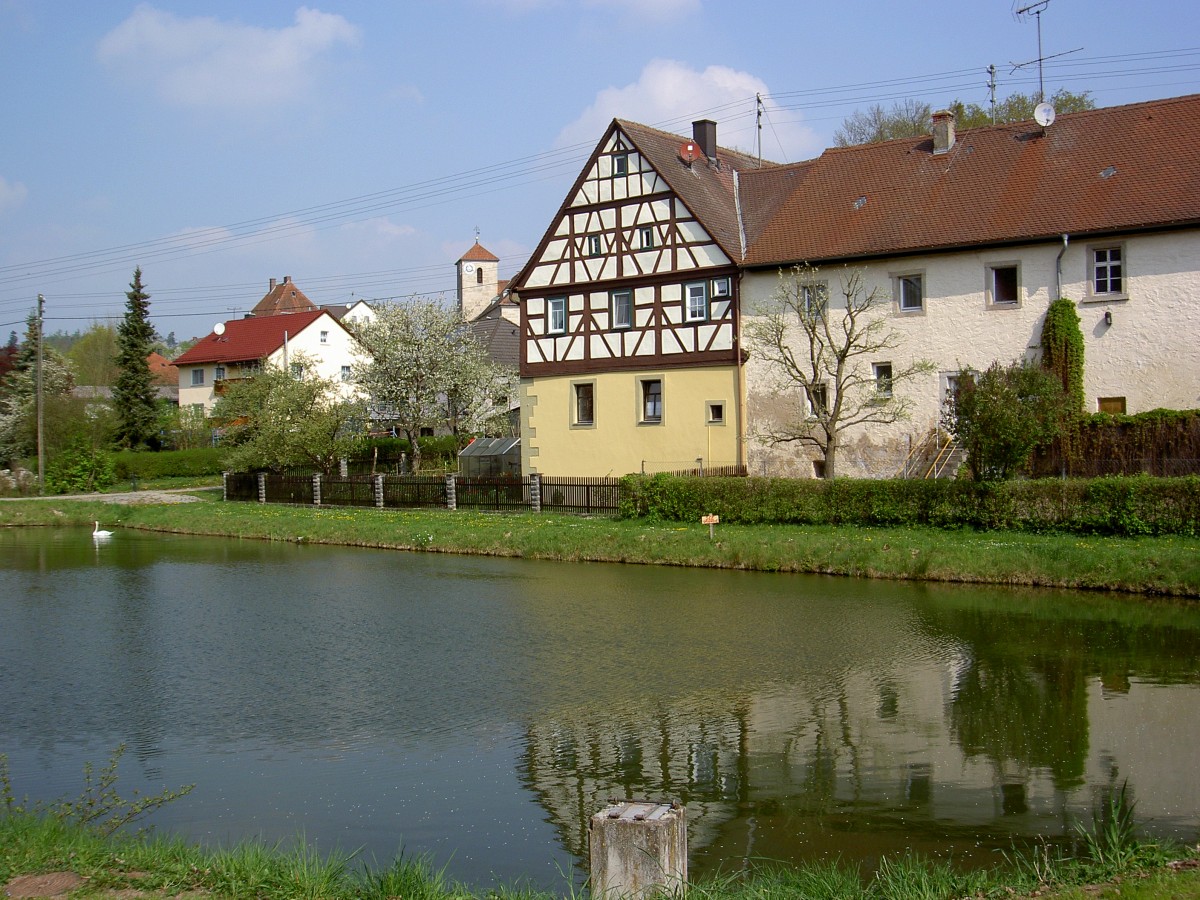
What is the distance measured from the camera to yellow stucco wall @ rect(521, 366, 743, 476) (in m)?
35.7

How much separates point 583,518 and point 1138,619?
53.6 feet

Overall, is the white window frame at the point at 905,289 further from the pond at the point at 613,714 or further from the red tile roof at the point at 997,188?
the pond at the point at 613,714

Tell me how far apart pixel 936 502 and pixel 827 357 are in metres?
9.58

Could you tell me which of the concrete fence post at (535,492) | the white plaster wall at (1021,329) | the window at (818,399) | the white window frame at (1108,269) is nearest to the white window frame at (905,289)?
the white plaster wall at (1021,329)

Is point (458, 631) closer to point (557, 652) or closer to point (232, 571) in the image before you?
point (557, 652)

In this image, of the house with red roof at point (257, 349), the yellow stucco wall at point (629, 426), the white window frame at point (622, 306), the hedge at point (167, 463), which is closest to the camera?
the yellow stucco wall at point (629, 426)

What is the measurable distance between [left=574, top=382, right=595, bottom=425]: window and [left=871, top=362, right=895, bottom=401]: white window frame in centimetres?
948

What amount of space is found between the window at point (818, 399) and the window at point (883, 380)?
1.48 meters

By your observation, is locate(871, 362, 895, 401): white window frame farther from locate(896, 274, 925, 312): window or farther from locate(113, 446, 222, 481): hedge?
locate(113, 446, 222, 481): hedge

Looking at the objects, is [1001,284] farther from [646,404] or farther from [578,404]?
[578,404]

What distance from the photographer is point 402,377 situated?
4838cm

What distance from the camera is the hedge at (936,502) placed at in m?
22.6

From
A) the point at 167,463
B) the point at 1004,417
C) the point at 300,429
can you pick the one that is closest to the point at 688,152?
the point at 1004,417

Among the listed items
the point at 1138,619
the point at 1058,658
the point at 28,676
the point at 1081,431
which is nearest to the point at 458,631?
the point at 28,676
